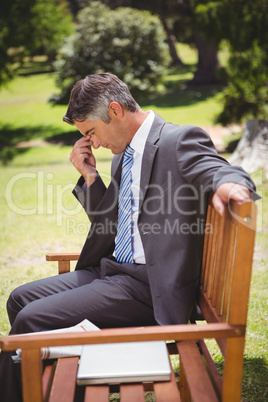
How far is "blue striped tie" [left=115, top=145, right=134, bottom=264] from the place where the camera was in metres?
2.54

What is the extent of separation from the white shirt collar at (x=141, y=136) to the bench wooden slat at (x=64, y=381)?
1.15 meters

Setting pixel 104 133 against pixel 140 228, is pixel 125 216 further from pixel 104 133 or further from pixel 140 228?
pixel 104 133

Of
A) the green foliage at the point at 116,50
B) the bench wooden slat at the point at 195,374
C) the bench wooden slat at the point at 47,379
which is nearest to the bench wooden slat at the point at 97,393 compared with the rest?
the bench wooden slat at the point at 47,379

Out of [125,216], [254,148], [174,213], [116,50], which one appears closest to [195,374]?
[174,213]

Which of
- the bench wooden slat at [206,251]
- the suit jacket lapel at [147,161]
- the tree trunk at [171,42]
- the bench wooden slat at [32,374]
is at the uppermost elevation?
the suit jacket lapel at [147,161]

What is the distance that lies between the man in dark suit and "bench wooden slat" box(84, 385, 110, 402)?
425mm

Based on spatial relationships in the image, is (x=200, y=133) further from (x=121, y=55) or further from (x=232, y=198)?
(x=121, y=55)

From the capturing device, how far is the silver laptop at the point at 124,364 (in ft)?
6.27

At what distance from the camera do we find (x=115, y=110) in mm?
2412

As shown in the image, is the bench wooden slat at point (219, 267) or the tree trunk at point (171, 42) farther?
the tree trunk at point (171, 42)

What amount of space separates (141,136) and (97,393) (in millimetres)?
1333

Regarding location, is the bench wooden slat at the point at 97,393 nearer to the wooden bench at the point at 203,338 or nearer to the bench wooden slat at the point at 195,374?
the wooden bench at the point at 203,338

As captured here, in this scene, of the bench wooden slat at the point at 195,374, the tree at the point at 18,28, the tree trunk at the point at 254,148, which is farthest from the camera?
the tree at the point at 18,28

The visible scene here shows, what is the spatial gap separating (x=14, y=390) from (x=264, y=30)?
1059 centimetres
